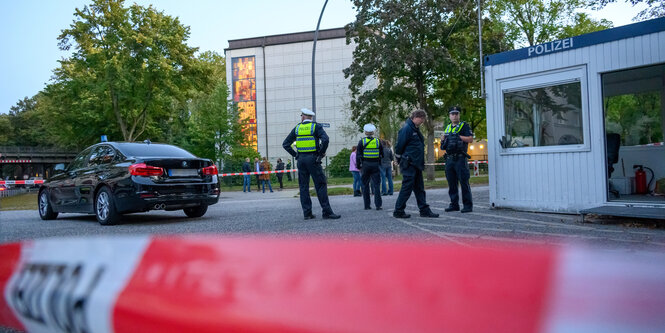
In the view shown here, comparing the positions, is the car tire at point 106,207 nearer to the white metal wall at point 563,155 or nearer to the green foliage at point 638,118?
the white metal wall at point 563,155

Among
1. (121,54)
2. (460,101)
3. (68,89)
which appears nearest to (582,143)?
(460,101)

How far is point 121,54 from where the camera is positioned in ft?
86.4

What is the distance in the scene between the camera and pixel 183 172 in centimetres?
822

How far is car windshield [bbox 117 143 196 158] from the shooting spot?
8.25 metres

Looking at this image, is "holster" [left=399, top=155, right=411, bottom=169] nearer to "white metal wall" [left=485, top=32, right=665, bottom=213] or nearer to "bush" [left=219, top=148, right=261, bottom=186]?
"white metal wall" [left=485, top=32, right=665, bottom=213]

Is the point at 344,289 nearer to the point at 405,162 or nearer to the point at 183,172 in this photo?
the point at 405,162

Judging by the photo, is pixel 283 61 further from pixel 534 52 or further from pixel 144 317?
pixel 144 317

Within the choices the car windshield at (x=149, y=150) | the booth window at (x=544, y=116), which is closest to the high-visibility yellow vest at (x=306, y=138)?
the car windshield at (x=149, y=150)

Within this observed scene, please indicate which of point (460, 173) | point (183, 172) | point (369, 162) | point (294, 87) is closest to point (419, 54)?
point (369, 162)

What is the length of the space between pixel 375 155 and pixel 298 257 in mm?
8773

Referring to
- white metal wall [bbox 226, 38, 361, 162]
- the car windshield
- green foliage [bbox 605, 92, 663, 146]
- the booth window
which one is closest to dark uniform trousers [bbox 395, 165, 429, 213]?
the booth window

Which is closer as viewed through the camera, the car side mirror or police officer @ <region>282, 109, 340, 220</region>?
police officer @ <region>282, 109, 340, 220</region>

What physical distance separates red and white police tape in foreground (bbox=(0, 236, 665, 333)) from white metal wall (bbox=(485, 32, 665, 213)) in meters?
7.10

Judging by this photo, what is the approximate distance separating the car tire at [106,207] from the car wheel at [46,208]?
2.19 meters
